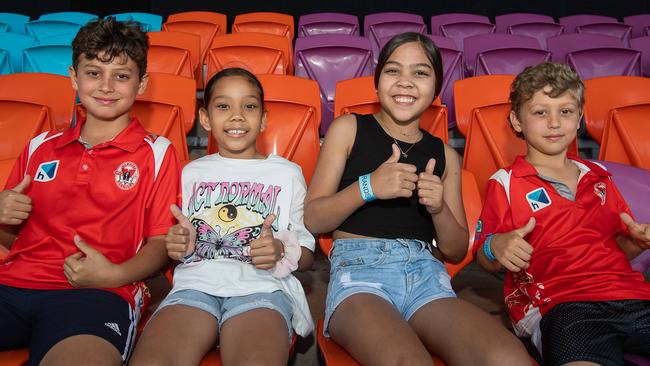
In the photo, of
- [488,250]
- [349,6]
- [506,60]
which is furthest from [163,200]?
[349,6]

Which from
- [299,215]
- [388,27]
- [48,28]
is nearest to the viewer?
[299,215]

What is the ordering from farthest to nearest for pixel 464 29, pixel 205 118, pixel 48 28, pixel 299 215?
1. pixel 464 29
2. pixel 48 28
3. pixel 205 118
4. pixel 299 215

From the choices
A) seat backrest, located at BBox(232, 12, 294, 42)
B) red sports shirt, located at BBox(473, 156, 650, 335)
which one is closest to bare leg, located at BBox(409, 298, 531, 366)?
red sports shirt, located at BBox(473, 156, 650, 335)

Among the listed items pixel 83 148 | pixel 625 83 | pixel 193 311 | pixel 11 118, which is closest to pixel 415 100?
pixel 193 311

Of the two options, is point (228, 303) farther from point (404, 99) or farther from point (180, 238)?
point (404, 99)

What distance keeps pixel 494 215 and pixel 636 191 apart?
524mm

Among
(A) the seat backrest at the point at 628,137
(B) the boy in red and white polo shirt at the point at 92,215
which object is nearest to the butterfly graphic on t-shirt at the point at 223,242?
(B) the boy in red and white polo shirt at the point at 92,215

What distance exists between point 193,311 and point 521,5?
860 centimetres

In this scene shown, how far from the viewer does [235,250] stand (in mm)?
1601

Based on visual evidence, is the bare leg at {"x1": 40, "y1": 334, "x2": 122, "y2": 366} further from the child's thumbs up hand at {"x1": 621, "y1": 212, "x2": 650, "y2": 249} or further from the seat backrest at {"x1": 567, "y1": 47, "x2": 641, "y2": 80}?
the seat backrest at {"x1": 567, "y1": 47, "x2": 641, "y2": 80}

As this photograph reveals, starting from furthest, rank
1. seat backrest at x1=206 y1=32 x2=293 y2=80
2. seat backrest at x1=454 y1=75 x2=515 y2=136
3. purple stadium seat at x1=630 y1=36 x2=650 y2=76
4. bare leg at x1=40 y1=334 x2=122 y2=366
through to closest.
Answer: purple stadium seat at x1=630 y1=36 x2=650 y2=76 < seat backrest at x1=206 y1=32 x2=293 y2=80 < seat backrest at x1=454 y1=75 x2=515 y2=136 < bare leg at x1=40 y1=334 x2=122 y2=366

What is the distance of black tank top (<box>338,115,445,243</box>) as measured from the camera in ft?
5.59

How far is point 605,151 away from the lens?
7.36 feet

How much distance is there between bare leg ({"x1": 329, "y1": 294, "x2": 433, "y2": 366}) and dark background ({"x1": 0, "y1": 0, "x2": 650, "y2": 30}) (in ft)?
25.6
